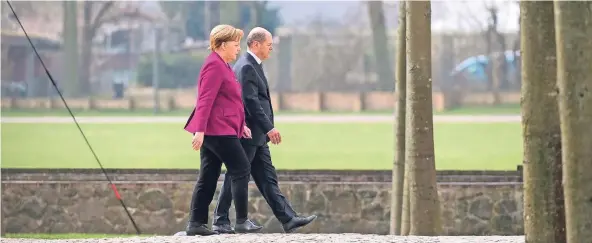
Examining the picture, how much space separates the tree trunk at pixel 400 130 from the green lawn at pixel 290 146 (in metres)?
13.8

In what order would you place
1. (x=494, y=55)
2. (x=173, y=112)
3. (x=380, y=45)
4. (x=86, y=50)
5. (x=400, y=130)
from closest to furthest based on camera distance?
1. (x=400, y=130)
2. (x=173, y=112)
3. (x=380, y=45)
4. (x=86, y=50)
5. (x=494, y=55)

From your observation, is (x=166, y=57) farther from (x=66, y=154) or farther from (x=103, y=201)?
(x=103, y=201)

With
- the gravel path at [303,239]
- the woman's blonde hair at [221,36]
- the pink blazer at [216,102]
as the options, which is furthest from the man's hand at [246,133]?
the gravel path at [303,239]

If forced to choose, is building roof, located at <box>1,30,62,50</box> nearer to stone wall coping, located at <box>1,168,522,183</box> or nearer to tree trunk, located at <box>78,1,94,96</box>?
tree trunk, located at <box>78,1,94,96</box>

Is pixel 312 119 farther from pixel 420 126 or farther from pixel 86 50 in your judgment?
pixel 420 126

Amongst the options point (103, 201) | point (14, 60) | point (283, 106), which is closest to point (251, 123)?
point (103, 201)

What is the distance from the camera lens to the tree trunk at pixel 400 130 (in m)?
13.3

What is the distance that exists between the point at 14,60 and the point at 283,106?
46.9 ft

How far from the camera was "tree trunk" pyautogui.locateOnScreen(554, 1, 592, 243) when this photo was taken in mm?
6910

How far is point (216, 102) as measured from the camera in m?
9.02

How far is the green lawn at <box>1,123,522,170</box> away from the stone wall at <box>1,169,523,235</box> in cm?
1223

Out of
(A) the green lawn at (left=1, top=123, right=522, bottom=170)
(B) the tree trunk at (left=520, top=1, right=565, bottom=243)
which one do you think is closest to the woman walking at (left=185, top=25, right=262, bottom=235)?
(B) the tree trunk at (left=520, top=1, right=565, bottom=243)

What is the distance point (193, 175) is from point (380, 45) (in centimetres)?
4087

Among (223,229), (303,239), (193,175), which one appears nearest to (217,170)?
(223,229)
